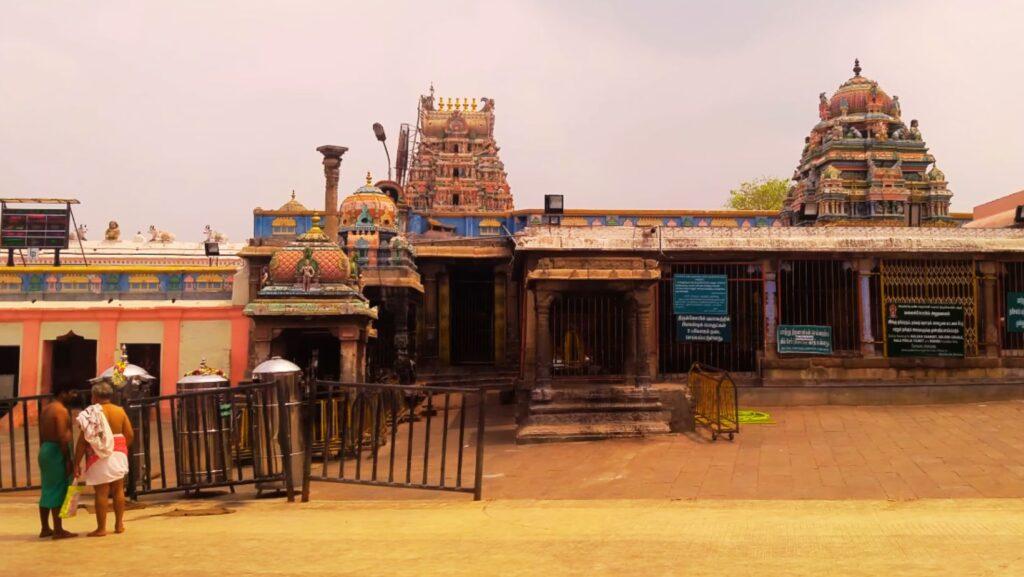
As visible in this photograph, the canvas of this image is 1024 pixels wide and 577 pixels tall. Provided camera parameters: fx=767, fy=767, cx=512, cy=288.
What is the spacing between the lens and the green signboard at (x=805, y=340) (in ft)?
46.0

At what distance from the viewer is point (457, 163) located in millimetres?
44000

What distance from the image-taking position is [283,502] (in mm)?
8094

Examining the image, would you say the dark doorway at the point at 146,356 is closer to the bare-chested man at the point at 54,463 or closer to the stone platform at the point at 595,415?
the stone platform at the point at 595,415

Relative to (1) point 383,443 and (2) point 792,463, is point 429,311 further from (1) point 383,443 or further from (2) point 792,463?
(2) point 792,463

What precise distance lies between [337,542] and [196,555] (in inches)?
38.8

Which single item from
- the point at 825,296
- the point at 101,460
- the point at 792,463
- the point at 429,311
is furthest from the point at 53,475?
the point at 429,311

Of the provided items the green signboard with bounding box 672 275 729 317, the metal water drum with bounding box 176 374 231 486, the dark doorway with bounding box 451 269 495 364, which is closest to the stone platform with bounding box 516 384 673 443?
the green signboard with bounding box 672 275 729 317

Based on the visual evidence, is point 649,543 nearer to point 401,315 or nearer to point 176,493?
point 176,493

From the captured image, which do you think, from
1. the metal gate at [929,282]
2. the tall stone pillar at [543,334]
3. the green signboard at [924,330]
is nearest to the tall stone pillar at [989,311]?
the metal gate at [929,282]

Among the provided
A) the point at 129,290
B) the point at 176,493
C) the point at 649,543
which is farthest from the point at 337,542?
the point at 129,290

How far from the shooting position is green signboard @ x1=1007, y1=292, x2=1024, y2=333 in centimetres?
1407

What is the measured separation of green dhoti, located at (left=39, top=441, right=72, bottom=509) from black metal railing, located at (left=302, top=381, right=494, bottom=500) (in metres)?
2.16

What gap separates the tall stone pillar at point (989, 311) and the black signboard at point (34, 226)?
23.6 m

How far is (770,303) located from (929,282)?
2.92 meters
